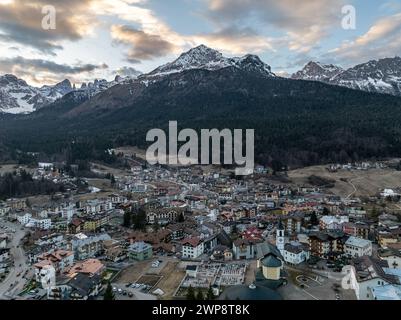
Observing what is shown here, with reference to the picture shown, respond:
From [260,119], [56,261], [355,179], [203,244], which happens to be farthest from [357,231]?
[260,119]

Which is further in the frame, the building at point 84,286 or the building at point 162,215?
the building at point 162,215

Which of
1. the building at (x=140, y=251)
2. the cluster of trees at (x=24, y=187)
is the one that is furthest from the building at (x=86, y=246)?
the cluster of trees at (x=24, y=187)

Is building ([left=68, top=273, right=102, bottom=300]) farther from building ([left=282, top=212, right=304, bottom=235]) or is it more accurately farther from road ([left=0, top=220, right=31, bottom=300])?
building ([left=282, top=212, right=304, bottom=235])

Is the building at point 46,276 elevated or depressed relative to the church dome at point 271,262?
depressed

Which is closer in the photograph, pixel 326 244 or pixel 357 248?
pixel 357 248

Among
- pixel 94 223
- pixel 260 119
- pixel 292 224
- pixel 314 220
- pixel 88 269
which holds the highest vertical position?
pixel 260 119

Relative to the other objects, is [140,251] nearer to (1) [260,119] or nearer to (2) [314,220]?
(2) [314,220]

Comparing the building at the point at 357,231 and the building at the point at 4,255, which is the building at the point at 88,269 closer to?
the building at the point at 4,255
